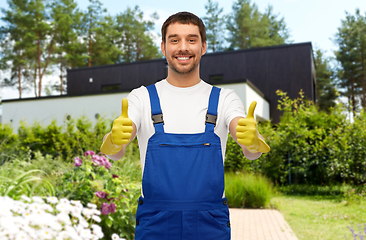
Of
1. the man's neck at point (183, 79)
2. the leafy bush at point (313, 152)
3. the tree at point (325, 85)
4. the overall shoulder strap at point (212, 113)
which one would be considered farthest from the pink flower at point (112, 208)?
the tree at point (325, 85)

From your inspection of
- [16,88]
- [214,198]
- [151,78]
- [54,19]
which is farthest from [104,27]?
[214,198]

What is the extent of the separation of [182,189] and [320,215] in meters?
5.95

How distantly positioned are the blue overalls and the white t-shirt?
0.19 feet

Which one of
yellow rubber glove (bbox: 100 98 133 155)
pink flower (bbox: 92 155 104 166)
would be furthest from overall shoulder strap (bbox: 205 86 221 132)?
pink flower (bbox: 92 155 104 166)

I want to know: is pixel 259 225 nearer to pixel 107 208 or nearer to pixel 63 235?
pixel 107 208

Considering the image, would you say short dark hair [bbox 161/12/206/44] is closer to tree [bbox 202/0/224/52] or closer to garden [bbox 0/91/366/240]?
garden [bbox 0/91/366/240]

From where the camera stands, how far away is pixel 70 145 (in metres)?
12.1

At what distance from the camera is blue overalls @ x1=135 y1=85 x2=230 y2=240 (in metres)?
1.76

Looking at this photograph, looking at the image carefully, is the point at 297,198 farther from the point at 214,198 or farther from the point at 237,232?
the point at 214,198

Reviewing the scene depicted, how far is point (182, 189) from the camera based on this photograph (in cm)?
176

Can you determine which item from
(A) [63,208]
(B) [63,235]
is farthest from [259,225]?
(B) [63,235]

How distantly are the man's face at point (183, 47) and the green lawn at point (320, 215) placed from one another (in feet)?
14.1

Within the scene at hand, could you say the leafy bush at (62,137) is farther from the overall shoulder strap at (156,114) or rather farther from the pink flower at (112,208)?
the overall shoulder strap at (156,114)

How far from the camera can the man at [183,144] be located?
1763mm
